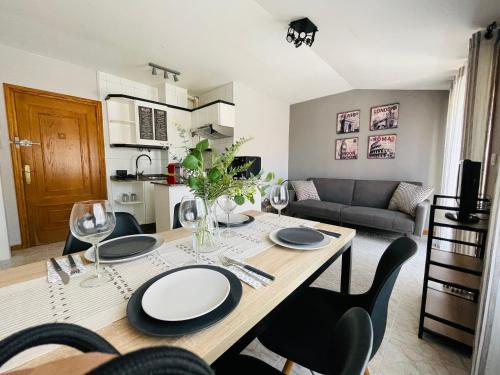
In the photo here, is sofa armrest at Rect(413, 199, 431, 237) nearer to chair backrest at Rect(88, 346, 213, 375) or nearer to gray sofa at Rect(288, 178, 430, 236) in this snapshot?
gray sofa at Rect(288, 178, 430, 236)

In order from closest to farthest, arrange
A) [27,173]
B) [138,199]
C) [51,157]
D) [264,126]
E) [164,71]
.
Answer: [27,173] → [51,157] → [164,71] → [138,199] → [264,126]

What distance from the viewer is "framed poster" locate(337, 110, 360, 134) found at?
397cm

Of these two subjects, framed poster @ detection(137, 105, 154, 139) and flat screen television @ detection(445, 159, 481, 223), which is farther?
framed poster @ detection(137, 105, 154, 139)

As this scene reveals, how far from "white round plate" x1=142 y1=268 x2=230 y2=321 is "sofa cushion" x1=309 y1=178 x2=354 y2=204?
3706mm

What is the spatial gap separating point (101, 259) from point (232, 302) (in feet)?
1.88

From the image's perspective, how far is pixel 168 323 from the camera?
506 millimetres

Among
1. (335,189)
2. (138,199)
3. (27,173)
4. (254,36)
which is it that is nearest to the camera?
(254,36)

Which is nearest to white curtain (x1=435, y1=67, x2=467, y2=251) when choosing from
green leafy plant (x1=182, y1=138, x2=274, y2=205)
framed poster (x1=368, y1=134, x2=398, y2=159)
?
framed poster (x1=368, y1=134, x2=398, y2=159)

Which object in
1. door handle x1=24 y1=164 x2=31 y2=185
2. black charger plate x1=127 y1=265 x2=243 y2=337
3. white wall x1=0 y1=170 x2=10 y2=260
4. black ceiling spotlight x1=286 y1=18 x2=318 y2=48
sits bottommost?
white wall x1=0 y1=170 x2=10 y2=260

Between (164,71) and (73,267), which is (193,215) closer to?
(73,267)

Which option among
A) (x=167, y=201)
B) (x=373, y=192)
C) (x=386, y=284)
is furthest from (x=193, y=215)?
(x=373, y=192)

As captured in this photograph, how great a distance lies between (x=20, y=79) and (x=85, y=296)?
359 cm

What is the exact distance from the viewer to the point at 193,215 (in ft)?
2.97

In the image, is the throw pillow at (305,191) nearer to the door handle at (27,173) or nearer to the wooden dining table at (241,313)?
the wooden dining table at (241,313)
